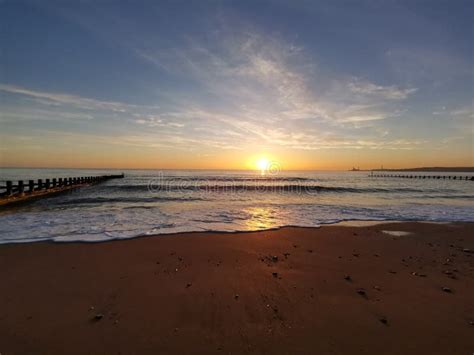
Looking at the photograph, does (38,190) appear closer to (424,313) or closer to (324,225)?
(324,225)

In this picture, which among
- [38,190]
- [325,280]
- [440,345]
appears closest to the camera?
[440,345]

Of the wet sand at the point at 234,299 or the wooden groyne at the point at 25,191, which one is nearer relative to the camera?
the wet sand at the point at 234,299

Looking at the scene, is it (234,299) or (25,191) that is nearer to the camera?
(234,299)

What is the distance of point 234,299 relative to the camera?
4113mm

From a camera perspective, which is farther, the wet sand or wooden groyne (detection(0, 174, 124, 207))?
wooden groyne (detection(0, 174, 124, 207))

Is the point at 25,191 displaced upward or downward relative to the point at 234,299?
upward

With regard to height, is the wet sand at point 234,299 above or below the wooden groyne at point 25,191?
below

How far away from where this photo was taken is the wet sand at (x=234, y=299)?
313 cm

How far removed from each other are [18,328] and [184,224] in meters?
7.00

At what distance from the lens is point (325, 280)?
4875 mm

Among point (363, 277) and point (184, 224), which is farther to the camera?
point (184, 224)

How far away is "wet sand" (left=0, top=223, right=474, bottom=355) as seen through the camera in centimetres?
313

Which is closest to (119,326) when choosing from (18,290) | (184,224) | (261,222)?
(18,290)

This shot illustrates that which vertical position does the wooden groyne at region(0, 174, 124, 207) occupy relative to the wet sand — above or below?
above
